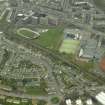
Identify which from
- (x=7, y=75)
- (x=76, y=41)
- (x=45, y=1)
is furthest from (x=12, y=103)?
(x=45, y=1)

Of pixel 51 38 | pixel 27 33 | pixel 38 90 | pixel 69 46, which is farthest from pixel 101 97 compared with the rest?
pixel 27 33

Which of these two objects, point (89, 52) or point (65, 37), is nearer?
point (89, 52)

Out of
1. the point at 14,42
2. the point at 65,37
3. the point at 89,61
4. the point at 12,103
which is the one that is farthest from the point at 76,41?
the point at 12,103

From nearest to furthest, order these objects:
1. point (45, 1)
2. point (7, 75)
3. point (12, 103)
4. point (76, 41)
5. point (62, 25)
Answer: point (12, 103) < point (7, 75) < point (76, 41) < point (62, 25) < point (45, 1)

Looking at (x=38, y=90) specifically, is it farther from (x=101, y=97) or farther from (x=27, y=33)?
(x=27, y=33)

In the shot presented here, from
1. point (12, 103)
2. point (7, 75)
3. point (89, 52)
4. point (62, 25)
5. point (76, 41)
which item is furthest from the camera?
point (62, 25)

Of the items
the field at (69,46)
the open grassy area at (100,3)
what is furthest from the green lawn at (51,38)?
the open grassy area at (100,3)

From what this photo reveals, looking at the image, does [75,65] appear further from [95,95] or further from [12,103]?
[12,103]
